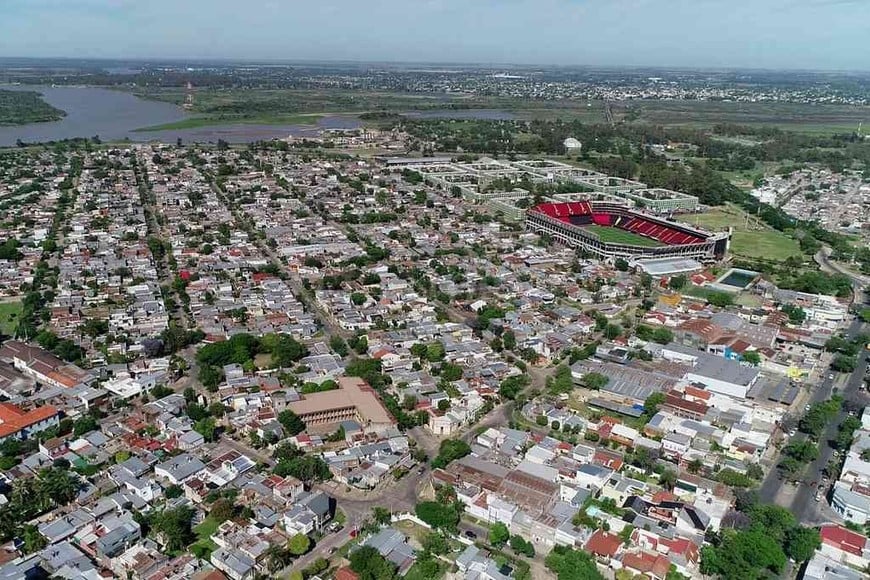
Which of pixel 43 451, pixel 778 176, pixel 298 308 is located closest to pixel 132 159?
pixel 298 308

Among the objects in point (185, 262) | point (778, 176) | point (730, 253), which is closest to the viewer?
point (185, 262)

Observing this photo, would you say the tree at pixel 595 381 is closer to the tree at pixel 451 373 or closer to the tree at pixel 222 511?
the tree at pixel 451 373

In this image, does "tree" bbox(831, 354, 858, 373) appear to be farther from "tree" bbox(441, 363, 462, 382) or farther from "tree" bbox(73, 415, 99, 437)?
"tree" bbox(73, 415, 99, 437)

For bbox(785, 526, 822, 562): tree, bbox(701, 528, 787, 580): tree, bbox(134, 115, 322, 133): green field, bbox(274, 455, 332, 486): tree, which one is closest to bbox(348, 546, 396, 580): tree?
bbox(274, 455, 332, 486): tree

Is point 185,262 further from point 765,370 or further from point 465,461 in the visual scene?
point 765,370

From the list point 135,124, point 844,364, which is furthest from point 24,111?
point 844,364

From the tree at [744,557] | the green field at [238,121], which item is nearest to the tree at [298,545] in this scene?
the tree at [744,557]

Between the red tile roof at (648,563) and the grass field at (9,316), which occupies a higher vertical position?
the red tile roof at (648,563)
